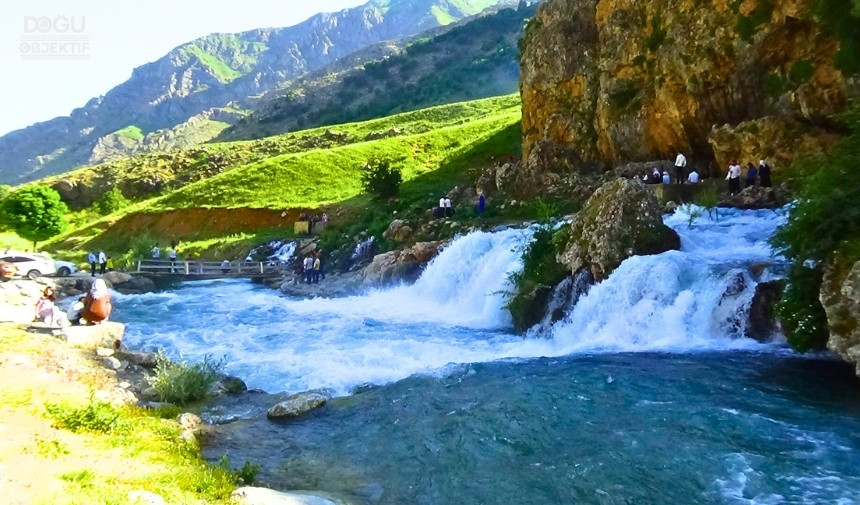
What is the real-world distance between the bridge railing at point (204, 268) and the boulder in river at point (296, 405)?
95.5 ft

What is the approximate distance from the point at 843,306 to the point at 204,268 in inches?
1567

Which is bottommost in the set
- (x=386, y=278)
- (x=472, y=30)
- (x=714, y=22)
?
(x=386, y=278)

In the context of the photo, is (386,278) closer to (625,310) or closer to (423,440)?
(625,310)

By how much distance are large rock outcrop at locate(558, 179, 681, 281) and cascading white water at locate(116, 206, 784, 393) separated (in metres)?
0.92

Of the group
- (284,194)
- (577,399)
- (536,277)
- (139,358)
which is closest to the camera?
(577,399)

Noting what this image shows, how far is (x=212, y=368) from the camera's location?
17328 millimetres

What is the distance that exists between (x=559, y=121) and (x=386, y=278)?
19322 millimetres

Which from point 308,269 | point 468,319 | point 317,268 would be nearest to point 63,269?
point 308,269

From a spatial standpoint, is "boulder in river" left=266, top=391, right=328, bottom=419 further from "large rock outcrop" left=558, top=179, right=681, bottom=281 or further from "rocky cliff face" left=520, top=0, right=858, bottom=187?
"rocky cliff face" left=520, top=0, right=858, bottom=187

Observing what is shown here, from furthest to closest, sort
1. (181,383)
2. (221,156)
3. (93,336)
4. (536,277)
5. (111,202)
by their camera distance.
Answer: (221,156) < (111,202) < (536,277) < (93,336) < (181,383)

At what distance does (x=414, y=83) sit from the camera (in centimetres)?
15338

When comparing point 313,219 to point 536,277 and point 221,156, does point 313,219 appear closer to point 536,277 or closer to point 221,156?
point 536,277

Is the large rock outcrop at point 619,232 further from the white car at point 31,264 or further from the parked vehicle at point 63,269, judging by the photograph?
the white car at point 31,264

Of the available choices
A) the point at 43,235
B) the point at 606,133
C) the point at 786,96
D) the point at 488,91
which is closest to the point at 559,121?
the point at 606,133
